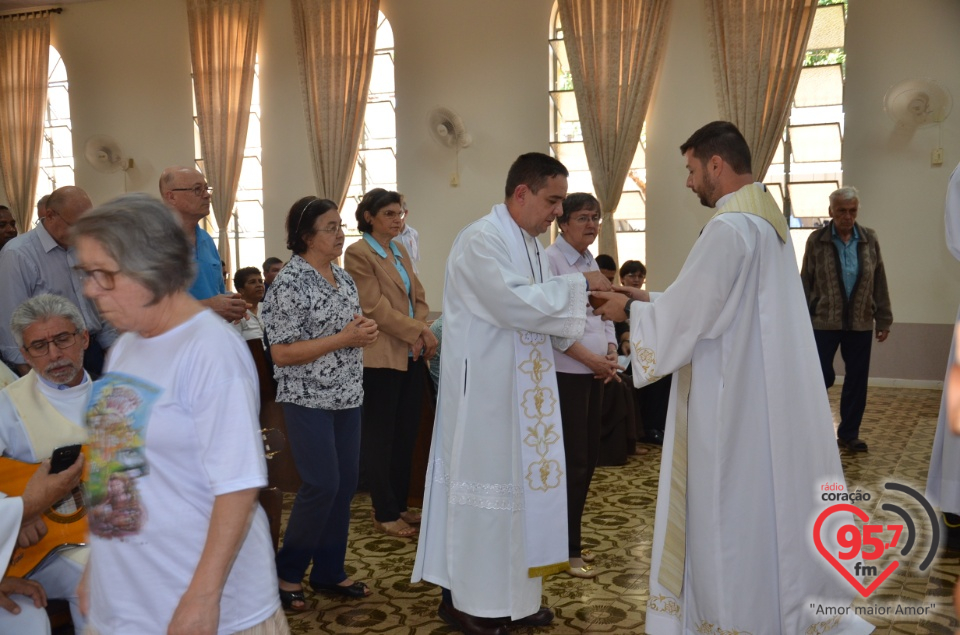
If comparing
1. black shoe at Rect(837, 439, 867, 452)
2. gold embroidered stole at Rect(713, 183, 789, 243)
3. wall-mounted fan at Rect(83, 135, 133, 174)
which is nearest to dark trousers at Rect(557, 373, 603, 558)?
gold embroidered stole at Rect(713, 183, 789, 243)

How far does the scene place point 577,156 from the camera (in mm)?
10312

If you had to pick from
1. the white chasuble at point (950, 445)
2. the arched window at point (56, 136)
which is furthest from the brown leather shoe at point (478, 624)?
the arched window at point (56, 136)

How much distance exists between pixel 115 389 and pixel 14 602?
4.03 ft

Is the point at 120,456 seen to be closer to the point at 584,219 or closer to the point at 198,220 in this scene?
the point at 198,220

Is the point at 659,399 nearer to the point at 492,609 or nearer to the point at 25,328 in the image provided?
the point at 492,609

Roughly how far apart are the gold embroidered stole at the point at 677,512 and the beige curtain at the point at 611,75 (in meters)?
6.70

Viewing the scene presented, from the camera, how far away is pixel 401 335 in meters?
4.24

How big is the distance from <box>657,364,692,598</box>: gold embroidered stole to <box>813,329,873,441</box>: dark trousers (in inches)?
136

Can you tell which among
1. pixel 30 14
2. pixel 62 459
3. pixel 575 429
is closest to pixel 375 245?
pixel 575 429

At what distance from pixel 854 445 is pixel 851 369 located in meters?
0.58

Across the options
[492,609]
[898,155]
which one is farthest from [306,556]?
[898,155]

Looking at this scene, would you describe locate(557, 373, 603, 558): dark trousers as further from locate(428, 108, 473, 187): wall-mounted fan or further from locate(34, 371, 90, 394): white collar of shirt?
locate(428, 108, 473, 187): wall-mounted fan

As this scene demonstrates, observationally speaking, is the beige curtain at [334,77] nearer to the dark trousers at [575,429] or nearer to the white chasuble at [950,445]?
the dark trousers at [575,429]

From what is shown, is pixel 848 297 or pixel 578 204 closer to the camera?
pixel 578 204
